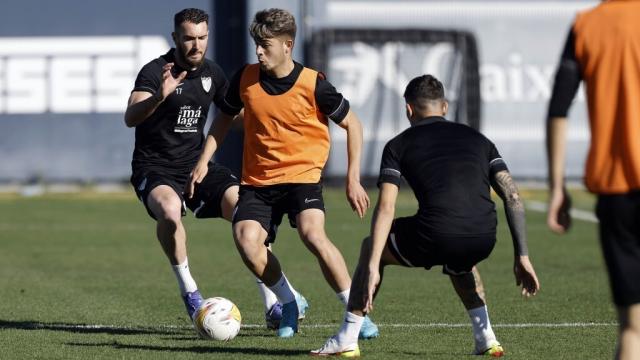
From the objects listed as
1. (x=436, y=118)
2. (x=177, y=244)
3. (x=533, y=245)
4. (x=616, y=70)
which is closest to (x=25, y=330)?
(x=177, y=244)

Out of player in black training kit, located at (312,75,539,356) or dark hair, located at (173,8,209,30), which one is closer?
player in black training kit, located at (312,75,539,356)

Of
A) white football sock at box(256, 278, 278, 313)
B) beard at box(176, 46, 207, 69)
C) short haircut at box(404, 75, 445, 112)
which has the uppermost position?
short haircut at box(404, 75, 445, 112)

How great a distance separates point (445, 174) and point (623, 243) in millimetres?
1995

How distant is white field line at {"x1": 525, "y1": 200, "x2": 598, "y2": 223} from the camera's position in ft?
67.9

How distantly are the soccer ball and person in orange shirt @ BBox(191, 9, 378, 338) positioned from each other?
312mm

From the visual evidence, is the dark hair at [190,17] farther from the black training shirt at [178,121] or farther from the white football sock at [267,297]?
the white football sock at [267,297]

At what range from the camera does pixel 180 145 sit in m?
9.79

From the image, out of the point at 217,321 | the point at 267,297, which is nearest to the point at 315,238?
the point at 217,321

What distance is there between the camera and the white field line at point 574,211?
20.7 m

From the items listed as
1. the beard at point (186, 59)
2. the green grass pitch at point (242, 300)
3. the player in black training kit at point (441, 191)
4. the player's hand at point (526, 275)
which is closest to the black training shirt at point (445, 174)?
the player in black training kit at point (441, 191)

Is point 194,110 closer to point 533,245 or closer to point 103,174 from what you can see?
point 533,245

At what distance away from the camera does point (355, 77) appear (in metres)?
27.6

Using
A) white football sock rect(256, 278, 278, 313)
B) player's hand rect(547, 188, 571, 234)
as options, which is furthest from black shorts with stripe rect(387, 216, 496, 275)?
white football sock rect(256, 278, 278, 313)

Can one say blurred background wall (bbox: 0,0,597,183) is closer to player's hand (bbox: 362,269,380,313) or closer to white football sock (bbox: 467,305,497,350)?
white football sock (bbox: 467,305,497,350)
